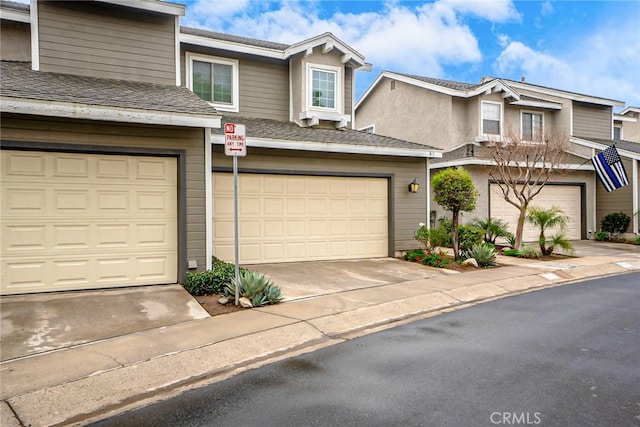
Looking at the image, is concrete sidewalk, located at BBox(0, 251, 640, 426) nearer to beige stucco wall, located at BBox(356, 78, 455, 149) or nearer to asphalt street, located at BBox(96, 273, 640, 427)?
asphalt street, located at BBox(96, 273, 640, 427)

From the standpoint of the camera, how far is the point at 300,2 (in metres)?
16.0

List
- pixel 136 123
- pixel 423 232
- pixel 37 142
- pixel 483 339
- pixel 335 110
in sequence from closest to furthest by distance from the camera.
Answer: pixel 483 339
pixel 37 142
pixel 136 123
pixel 423 232
pixel 335 110

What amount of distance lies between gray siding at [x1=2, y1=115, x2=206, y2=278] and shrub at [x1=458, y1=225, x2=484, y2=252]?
7170 mm

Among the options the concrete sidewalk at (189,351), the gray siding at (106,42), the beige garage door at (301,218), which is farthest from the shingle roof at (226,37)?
the concrete sidewalk at (189,351)

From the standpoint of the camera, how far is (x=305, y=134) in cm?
1222

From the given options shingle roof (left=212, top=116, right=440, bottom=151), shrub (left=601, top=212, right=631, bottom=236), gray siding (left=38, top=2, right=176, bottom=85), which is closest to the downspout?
shingle roof (left=212, top=116, right=440, bottom=151)

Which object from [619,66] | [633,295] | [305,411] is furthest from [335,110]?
[619,66]

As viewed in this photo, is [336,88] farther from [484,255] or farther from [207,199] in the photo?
[207,199]

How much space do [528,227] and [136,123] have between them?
1499 centimetres

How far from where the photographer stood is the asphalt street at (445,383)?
3561 mm

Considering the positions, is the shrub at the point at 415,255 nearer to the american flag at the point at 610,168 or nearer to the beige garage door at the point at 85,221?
the beige garage door at the point at 85,221

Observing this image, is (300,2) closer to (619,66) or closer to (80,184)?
(80,184)

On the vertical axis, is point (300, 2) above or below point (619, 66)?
below

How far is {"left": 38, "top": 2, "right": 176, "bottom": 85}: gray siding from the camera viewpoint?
383 inches
